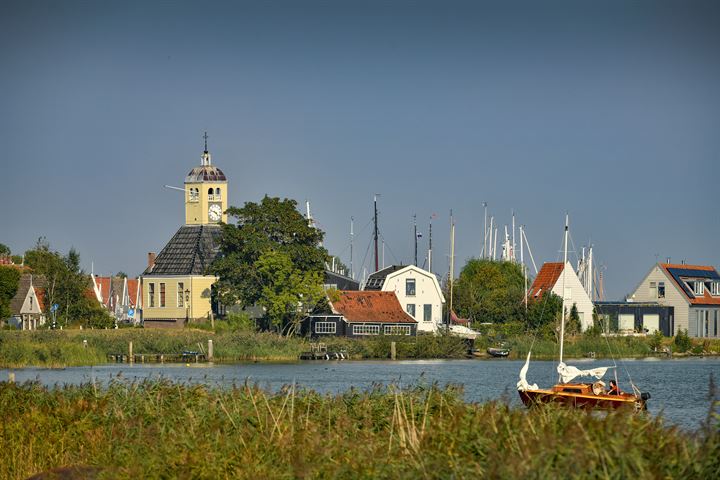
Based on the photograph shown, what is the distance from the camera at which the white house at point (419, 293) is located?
90125mm

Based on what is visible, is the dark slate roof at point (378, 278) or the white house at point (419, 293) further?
the dark slate roof at point (378, 278)

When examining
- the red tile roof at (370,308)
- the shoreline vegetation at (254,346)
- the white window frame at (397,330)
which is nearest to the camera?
the shoreline vegetation at (254,346)

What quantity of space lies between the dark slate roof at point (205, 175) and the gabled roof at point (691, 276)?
33.0m

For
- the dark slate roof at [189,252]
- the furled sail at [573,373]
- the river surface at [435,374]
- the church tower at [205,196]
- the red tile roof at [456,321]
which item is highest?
the church tower at [205,196]

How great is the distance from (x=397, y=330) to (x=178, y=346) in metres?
16.6

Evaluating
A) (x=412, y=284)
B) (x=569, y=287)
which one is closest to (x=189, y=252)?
Answer: (x=412, y=284)

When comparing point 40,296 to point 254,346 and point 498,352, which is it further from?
point 498,352

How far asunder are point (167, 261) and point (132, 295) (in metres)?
44.5

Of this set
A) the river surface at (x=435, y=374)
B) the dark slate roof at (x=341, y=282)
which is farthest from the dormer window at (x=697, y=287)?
the dark slate roof at (x=341, y=282)

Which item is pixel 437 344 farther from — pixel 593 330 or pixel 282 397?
pixel 282 397

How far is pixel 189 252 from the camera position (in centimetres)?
8856

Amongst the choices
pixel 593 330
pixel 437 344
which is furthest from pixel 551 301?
pixel 437 344

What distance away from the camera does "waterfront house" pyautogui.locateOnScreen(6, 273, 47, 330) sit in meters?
100

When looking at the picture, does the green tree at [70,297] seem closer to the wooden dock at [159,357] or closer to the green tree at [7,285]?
the green tree at [7,285]
